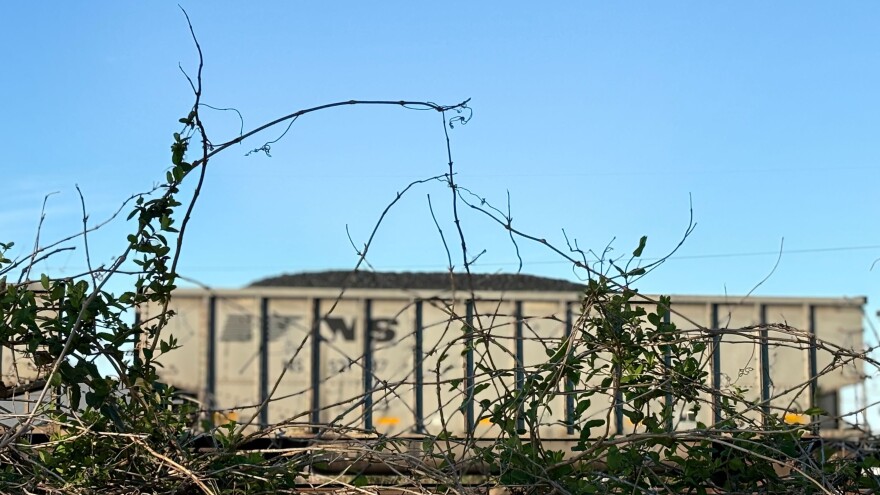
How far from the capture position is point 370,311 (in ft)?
46.1

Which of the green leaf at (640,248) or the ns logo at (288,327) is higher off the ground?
the green leaf at (640,248)

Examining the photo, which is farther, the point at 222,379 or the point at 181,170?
the point at 222,379

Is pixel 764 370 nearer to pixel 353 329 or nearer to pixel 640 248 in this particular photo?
pixel 640 248

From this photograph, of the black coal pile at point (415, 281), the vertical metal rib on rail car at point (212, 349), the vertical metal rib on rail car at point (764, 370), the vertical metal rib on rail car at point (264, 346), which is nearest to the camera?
the vertical metal rib on rail car at point (764, 370)

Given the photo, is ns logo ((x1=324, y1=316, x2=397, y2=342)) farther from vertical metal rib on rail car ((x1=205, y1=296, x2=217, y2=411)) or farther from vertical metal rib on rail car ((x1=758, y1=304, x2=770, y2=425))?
vertical metal rib on rail car ((x1=758, y1=304, x2=770, y2=425))

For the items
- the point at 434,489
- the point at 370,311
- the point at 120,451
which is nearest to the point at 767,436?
the point at 434,489

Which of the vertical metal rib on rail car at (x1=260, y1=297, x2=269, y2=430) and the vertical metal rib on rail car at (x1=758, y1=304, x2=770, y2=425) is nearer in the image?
the vertical metal rib on rail car at (x1=758, y1=304, x2=770, y2=425)

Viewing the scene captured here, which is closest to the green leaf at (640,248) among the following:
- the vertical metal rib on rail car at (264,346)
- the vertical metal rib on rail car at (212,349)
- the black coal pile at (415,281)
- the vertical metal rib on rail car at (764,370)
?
the vertical metal rib on rail car at (764,370)

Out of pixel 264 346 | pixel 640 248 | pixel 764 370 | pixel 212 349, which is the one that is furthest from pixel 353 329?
pixel 640 248

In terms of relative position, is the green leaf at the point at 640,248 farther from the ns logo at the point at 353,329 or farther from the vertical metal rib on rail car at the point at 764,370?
the ns logo at the point at 353,329

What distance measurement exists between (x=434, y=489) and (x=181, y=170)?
1.66m

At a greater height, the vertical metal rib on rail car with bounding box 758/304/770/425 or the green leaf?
the green leaf

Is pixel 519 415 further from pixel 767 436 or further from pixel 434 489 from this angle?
pixel 767 436

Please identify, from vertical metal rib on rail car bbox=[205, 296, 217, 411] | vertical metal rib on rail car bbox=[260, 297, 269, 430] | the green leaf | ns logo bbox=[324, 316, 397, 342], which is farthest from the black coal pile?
the green leaf
